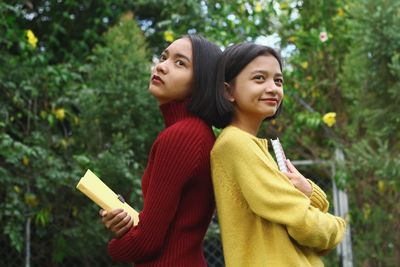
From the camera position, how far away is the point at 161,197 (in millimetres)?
1921

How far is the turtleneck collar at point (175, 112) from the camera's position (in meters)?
2.07

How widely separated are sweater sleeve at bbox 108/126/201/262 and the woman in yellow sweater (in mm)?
75

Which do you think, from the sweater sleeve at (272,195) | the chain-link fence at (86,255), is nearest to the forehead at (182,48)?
the sweater sleeve at (272,195)

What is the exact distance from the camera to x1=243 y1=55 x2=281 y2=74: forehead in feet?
6.64

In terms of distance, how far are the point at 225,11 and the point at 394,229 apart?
1727 millimetres

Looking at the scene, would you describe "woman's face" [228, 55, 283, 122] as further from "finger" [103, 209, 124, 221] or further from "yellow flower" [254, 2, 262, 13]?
"yellow flower" [254, 2, 262, 13]

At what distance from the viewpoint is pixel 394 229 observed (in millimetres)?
4566

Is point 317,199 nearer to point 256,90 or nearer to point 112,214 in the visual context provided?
point 256,90

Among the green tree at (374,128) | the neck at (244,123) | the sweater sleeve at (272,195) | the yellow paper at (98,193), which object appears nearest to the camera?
the sweater sleeve at (272,195)

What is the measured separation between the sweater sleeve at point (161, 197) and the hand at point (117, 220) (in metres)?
0.02

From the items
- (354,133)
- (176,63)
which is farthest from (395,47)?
→ (176,63)

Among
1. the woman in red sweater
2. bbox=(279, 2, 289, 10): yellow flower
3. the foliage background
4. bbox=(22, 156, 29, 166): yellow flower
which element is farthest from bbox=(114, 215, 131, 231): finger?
bbox=(279, 2, 289, 10): yellow flower

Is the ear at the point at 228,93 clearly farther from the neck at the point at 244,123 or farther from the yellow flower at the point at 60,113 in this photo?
the yellow flower at the point at 60,113

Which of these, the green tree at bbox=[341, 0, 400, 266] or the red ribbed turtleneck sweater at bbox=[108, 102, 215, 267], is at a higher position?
the green tree at bbox=[341, 0, 400, 266]
